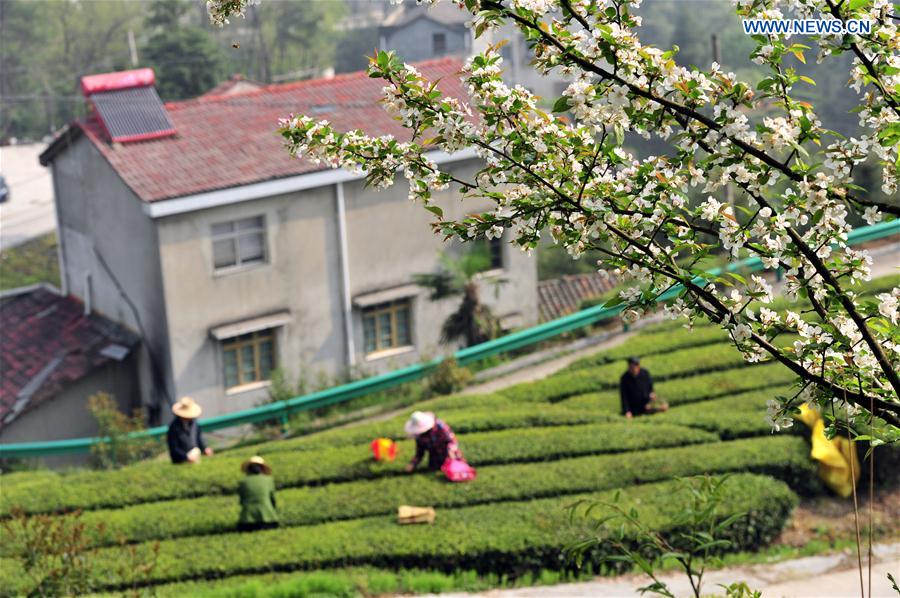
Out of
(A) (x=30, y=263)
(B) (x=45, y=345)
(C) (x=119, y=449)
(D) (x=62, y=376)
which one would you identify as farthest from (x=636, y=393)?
(A) (x=30, y=263)

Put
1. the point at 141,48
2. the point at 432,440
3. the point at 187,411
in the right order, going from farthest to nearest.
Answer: the point at 141,48
the point at 187,411
the point at 432,440

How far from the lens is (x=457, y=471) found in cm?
1291

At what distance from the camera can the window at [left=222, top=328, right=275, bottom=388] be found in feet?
72.8

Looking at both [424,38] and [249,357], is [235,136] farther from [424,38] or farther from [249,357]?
[424,38]

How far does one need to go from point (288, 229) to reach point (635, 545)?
12637 millimetres

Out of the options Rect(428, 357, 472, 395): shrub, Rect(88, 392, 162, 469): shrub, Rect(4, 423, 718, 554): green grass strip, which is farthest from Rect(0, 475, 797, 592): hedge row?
Rect(428, 357, 472, 395): shrub

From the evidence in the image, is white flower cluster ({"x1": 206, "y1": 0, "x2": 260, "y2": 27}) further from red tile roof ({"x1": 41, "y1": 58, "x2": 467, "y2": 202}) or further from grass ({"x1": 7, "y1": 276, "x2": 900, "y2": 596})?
red tile roof ({"x1": 41, "y1": 58, "x2": 467, "y2": 202})

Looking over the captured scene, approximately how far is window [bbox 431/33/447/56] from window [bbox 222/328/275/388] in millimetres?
33933

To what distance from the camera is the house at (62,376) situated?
22.1 metres

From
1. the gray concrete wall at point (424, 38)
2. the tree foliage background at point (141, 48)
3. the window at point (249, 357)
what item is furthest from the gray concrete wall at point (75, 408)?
the gray concrete wall at point (424, 38)

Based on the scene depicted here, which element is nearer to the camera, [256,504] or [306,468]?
[256,504]

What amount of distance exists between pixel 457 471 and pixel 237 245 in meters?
10.4

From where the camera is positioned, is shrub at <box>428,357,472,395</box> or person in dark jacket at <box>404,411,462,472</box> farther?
shrub at <box>428,357,472,395</box>

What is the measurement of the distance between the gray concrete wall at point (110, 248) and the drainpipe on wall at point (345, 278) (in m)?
3.56
